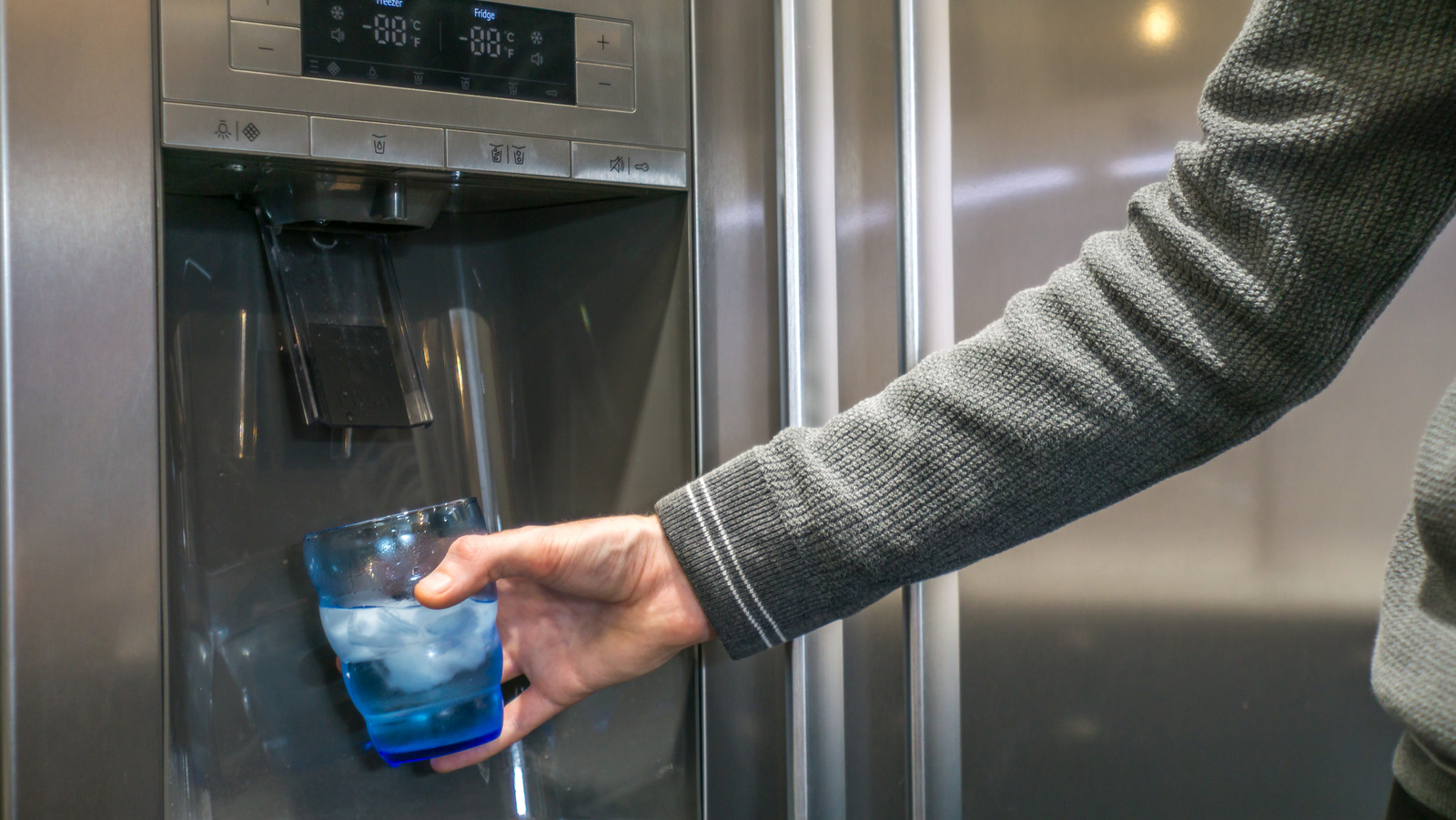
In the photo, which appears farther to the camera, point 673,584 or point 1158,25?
point 1158,25

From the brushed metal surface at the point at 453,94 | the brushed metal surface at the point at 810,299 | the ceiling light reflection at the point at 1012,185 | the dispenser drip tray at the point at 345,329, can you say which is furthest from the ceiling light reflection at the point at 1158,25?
the dispenser drip tray at the point at 345,329

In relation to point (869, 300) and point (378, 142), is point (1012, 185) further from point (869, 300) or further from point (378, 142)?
point (378, 142)

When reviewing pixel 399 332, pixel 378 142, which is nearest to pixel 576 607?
pixel 399 332

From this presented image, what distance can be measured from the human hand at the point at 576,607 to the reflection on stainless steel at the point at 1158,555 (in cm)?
24

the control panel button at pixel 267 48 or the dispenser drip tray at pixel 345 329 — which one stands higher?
the control panel button at pixel 267 48

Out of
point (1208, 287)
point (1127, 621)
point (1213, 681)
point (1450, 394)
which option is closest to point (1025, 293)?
point (1208, 287)

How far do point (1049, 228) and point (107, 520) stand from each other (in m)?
0.67

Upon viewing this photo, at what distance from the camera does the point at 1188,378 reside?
54 cm

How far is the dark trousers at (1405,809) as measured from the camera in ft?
1.51

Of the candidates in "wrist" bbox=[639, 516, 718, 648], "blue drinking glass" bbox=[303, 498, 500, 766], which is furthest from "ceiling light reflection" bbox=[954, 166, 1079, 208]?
"blue drinking glass" bbox=[303, 498, 500, 766]

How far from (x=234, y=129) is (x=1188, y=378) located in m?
0.53

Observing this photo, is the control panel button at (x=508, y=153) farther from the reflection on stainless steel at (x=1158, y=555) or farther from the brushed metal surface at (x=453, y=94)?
the reflection on stainless steel at (x=1158, y=555)

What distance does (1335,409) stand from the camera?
3.01ft

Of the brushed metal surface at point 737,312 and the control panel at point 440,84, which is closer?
the control panel at point 440,84
